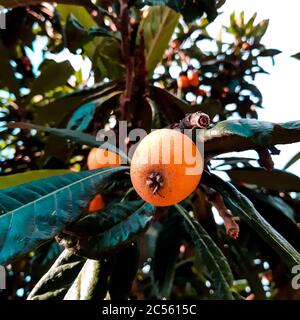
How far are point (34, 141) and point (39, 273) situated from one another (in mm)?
782

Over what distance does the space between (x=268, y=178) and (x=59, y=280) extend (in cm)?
56

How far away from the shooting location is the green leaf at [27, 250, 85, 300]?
2.89ft

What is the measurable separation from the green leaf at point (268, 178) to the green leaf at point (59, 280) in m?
0.49

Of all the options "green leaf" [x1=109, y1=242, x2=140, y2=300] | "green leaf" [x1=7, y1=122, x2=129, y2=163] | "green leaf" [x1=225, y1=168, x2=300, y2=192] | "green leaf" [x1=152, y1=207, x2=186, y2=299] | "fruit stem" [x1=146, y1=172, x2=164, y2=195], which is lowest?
"green leaf" [x1=152, y1=207, x2=186, y2=299]

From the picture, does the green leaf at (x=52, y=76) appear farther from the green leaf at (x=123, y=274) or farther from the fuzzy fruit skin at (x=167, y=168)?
the fuzzy fruit skin at (x=167, y=168)

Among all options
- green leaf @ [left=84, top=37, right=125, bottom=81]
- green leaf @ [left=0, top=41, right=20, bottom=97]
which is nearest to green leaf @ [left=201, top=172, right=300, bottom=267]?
green leaf @ [left=84, top=37, right=125, bottom=81]

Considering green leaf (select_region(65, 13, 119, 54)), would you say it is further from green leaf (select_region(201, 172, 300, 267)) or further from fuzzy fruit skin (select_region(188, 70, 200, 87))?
green leaf (select_region(201, 172, 300, 267))

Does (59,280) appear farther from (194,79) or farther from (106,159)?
(194,79)

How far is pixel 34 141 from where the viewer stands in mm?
1801

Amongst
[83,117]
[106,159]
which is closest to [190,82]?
[83,117]

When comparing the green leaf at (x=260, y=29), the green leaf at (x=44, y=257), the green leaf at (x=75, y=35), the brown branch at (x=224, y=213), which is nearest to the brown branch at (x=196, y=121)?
the brown branch at (x=224, y=213)

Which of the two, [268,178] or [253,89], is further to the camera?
[253,89]

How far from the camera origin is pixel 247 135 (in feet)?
2.17

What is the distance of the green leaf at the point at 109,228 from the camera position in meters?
0.74
